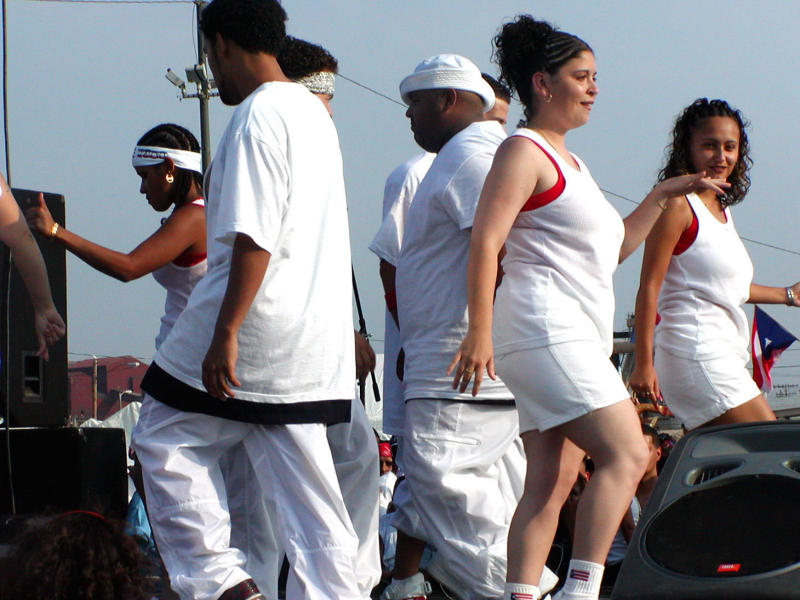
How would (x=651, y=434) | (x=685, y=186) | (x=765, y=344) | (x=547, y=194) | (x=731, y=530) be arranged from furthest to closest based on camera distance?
(x=765, y=344)
(x=651, y=434)
(x=685, y=186)
(x=547, y=194)
(x=731, y=530)

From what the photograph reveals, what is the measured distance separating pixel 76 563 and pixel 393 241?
9.13 ft

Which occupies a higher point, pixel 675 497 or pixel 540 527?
pixel 675 497

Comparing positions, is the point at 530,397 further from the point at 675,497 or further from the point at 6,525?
the point at 6,525

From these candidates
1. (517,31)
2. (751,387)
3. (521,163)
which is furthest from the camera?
(751,387)

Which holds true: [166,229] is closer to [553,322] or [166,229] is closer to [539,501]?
[553,322]

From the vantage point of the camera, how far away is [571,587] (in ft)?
10.9

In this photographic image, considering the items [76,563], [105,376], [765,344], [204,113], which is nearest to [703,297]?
[76,563]

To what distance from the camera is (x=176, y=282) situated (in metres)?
4.49

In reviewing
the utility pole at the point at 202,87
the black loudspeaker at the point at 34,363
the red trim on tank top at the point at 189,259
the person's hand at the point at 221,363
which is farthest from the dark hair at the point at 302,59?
the utility pole at the point at 202,87

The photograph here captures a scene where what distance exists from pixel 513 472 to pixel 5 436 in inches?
87.7

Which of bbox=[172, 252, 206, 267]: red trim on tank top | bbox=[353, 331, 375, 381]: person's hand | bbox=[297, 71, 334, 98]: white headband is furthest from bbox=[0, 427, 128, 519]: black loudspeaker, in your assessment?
bbox=[297, 71, 334, 98]: white headband

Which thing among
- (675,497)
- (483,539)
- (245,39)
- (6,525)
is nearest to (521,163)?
(245,39)

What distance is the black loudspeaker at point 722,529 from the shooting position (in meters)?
2.62

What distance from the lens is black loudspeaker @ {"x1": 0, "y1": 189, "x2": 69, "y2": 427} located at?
542 cm
